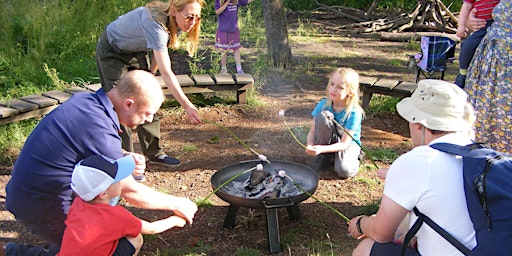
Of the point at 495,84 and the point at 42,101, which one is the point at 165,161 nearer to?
the point at 42,101

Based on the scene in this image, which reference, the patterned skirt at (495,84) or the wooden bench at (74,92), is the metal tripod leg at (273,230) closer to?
the patterned skirt at (495,84)

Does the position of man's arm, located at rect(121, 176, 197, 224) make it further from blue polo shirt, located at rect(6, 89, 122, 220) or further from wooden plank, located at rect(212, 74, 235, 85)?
wooden plank, located at rect(212, 74, 235, 85)

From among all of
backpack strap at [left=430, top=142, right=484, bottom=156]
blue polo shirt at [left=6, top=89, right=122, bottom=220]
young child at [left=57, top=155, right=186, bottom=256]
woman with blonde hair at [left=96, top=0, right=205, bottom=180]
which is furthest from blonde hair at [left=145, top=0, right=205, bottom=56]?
backpack strap at [left=430, top=142, right=484, bottom=156]

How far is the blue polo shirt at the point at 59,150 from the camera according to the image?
2.68m

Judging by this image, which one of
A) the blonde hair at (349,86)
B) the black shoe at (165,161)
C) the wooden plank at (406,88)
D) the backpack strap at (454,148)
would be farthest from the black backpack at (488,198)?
the wooden plank at (406,88)

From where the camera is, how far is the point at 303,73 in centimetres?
795

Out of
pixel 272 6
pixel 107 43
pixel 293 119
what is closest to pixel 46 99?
pixel 107 43

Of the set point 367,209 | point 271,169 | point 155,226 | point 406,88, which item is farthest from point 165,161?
point 406,88

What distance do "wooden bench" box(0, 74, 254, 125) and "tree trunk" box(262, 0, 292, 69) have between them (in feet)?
4.95

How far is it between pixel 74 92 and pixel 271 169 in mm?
2743

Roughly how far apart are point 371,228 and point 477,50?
2040 millimetres

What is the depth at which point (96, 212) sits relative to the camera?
2502mm

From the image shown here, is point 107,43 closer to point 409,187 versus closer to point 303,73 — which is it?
point 409,187

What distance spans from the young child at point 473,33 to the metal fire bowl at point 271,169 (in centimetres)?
142
